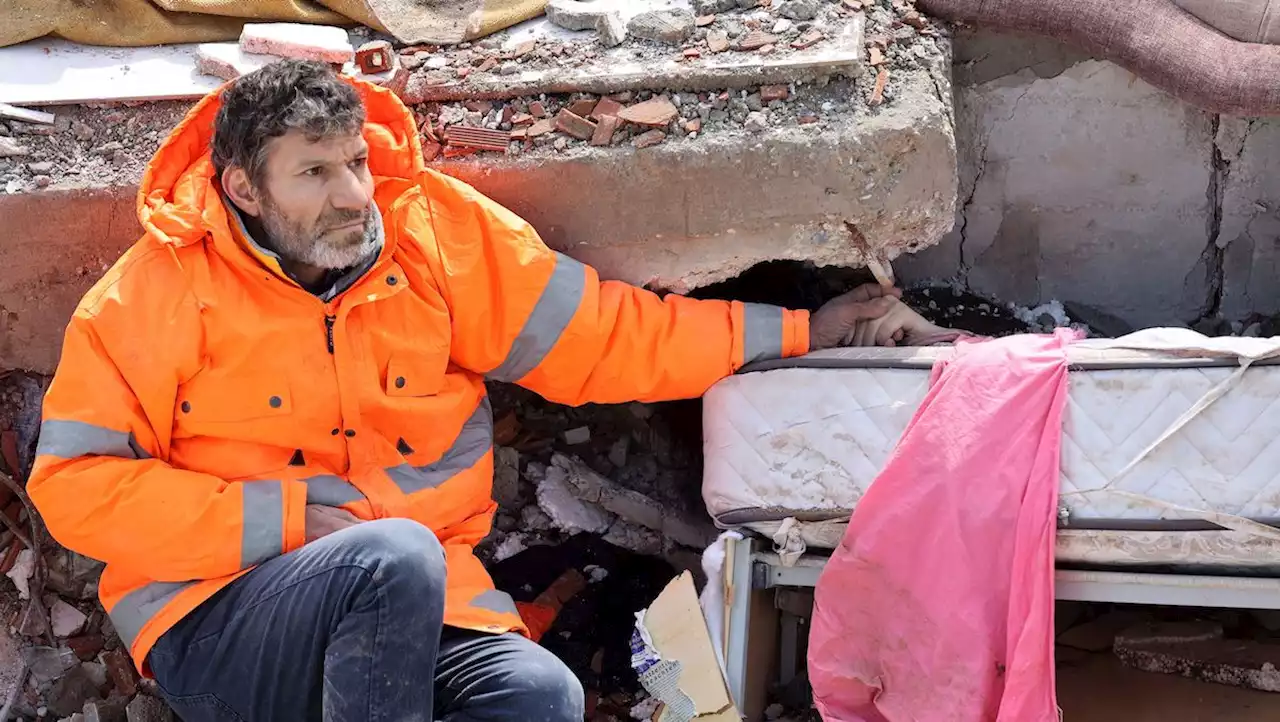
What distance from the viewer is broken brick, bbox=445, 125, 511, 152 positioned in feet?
9.94

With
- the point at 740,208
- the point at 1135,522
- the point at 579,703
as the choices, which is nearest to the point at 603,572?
the point at 579,703

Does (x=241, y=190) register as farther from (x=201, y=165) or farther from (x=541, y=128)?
(x=541, y=128)

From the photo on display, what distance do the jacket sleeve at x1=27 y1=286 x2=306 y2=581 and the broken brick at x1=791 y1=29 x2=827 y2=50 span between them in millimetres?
1536

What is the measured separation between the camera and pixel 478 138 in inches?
120

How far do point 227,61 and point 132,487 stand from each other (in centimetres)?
118

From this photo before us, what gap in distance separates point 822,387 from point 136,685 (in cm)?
193

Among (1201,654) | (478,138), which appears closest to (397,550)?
(478,138)

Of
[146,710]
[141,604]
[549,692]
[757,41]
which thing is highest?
[757,41]

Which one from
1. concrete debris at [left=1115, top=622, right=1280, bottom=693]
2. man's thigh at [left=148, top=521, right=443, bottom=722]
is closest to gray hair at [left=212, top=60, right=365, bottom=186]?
man's thigh at [left=148, top=521, right=443, bottom=722]

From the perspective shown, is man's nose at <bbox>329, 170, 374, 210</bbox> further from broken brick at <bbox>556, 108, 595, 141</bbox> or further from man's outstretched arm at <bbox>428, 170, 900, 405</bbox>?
broken brick at <bbox>556, 108, 595, 141</bbox>

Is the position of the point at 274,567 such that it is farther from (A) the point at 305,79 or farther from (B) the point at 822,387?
(B) the point at 822,387

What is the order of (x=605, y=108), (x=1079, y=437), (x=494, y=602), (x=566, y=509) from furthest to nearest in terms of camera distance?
(x=566, y=509) < (x=605, y=108) < (x=494, y=602) < (x=1079, y=437)

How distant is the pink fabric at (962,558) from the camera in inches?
101

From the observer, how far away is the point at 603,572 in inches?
Answer: 137
